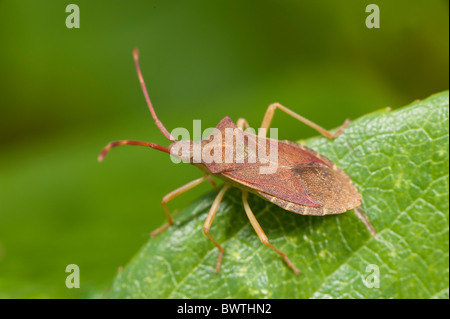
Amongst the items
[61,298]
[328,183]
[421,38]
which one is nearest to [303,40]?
[421,38]

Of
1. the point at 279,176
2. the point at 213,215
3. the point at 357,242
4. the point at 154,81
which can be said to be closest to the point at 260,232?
the point at 213,215

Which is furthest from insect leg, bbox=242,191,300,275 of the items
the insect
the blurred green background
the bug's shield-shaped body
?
the blurred green background

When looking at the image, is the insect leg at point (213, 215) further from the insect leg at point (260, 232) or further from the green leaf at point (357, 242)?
the insect leg at point (260, 232)

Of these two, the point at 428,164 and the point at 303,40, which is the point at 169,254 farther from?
the point at 303,40

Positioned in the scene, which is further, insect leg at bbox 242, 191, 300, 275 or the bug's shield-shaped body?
the bug's shield-shaped body

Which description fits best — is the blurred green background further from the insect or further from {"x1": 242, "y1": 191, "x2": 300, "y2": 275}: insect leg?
{"x1": 242, "y1": 191, "x2": 300, "y2": 275}: insect leg

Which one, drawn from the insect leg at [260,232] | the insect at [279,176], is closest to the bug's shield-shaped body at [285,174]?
the insect at [279,176]
